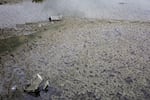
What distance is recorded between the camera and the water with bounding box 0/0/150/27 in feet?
19.5

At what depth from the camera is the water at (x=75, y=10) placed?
5.95 meters

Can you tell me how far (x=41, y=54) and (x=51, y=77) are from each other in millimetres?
871

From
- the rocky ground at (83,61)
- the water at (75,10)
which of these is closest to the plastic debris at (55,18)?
the water at (75,10)

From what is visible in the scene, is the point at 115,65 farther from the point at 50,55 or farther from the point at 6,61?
the point at 6,61

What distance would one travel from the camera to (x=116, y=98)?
9.65 feet

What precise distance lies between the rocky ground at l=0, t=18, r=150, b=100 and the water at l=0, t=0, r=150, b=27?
0.75 m

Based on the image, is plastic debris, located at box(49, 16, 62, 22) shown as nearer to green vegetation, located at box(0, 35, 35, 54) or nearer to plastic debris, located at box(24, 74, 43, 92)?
green vegetation, located at box(0, 35, 35, 54)

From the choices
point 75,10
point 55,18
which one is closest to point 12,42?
point 55,18

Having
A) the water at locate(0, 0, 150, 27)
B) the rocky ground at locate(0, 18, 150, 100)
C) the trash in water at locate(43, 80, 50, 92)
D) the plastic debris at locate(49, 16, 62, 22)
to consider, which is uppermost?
the water at locate(0, 0, 150, 27)

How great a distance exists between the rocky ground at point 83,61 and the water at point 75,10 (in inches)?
29.6

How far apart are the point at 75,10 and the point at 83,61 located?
3150 mm

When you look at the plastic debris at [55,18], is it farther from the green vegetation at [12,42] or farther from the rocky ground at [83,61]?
the green vegetation at [12,42]

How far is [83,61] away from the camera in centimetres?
Result: 387

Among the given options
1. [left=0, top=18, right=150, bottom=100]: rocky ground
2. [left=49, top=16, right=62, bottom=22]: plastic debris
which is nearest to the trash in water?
[left=0, top=18, right=150, bottom=100]: rocky ground
